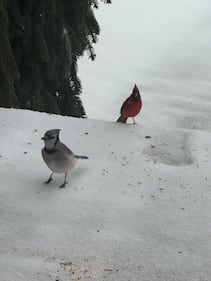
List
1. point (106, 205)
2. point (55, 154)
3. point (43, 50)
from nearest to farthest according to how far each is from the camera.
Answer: point (106, 205)
point (55, 154)
point (43, 50)

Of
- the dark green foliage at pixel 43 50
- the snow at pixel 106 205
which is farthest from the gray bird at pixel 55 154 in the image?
the dark green foliage at pixel 43 50

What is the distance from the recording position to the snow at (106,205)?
287cm

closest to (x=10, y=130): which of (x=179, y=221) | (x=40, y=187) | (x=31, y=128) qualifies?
(x=31, y=128)

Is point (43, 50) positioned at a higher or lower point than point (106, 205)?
higher

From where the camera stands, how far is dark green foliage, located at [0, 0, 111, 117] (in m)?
5.15

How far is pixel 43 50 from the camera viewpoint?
5379 mm

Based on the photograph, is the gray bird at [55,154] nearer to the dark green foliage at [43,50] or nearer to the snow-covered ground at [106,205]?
the snow-covered ground at [106,205]

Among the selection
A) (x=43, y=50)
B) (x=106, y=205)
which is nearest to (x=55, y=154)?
(x=106, y=205)

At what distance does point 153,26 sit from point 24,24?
9.54 meters

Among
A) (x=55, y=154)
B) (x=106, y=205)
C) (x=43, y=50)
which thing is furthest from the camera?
(x=43, y=50)

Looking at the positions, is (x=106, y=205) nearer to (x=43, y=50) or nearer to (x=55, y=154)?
(x=55, y=154)

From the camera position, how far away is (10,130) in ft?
15.0

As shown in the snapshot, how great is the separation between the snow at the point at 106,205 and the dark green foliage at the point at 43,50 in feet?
1.84

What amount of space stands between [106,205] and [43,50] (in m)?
2.40
